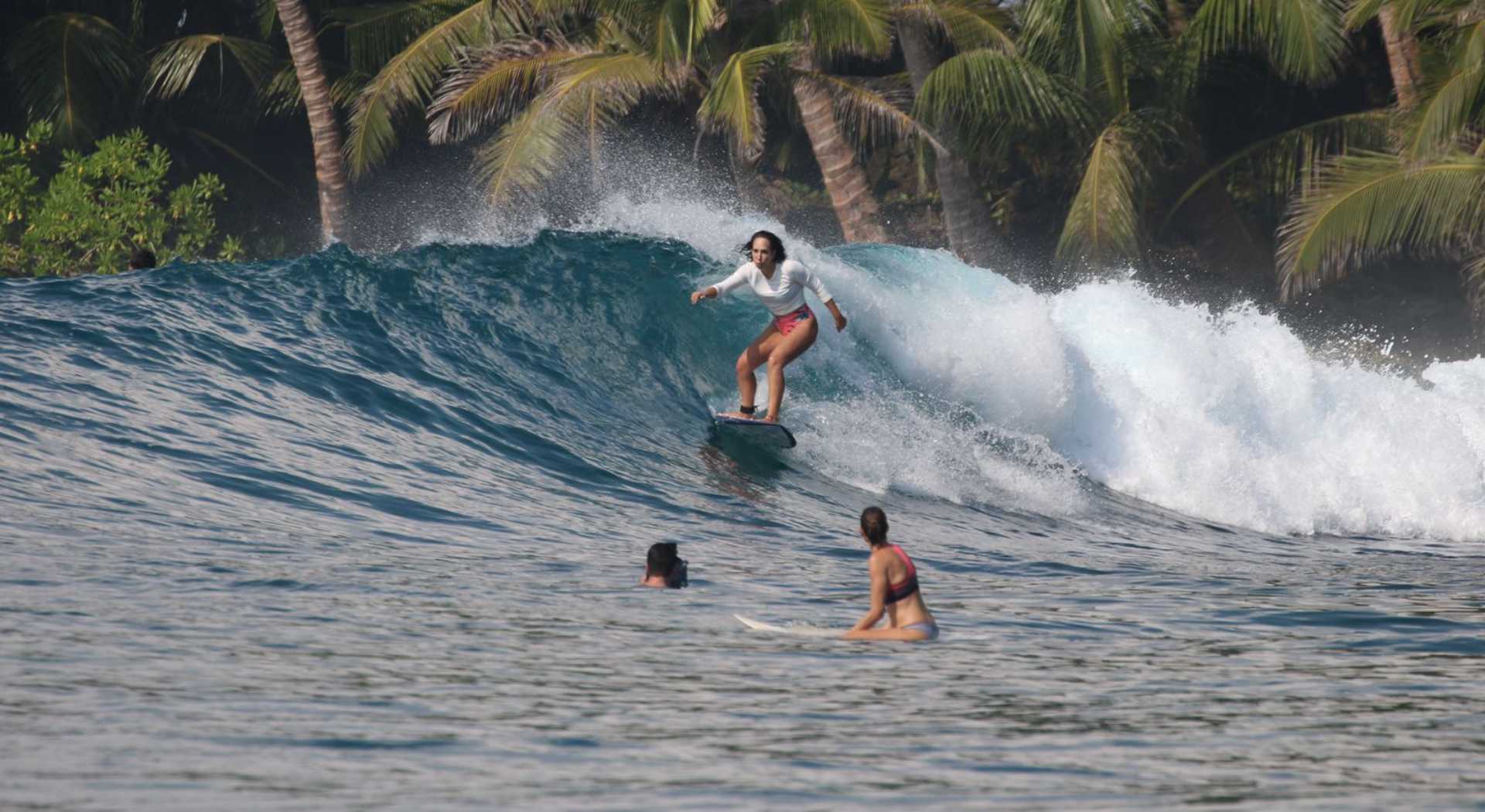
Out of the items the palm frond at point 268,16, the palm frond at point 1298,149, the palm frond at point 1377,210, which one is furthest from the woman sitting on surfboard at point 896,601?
the palm frond at point 268,16

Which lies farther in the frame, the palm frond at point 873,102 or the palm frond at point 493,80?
the palm frond at point 493,80

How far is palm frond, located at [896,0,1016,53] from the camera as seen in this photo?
23.7m

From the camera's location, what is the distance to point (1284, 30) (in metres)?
22.4

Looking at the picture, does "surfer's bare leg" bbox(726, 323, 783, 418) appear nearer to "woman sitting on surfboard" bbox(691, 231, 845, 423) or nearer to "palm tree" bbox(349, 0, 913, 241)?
"woman sitting on surfboard" bbox(691, 231, 845, 423)

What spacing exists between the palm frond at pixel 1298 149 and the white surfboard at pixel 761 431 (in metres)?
12.7

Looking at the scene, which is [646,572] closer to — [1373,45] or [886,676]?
[886,676]

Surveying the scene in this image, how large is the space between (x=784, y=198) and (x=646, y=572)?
2183cm

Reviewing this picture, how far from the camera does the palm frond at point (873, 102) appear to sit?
23.6 m

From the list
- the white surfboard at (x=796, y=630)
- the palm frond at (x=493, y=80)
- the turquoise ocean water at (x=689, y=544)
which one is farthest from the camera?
the palm frond at (x=493, y=80)

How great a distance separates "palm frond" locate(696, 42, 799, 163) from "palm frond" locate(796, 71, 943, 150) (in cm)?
151

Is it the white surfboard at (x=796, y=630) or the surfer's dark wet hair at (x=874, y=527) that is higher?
the surfer's dark wet hair at (x=874, y=527)

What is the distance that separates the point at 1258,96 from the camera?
2802cm

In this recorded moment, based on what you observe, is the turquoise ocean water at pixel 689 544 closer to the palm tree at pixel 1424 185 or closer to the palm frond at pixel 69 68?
the palm tree at pixel 1424 185

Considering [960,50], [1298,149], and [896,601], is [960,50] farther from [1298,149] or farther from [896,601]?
[896,601]
